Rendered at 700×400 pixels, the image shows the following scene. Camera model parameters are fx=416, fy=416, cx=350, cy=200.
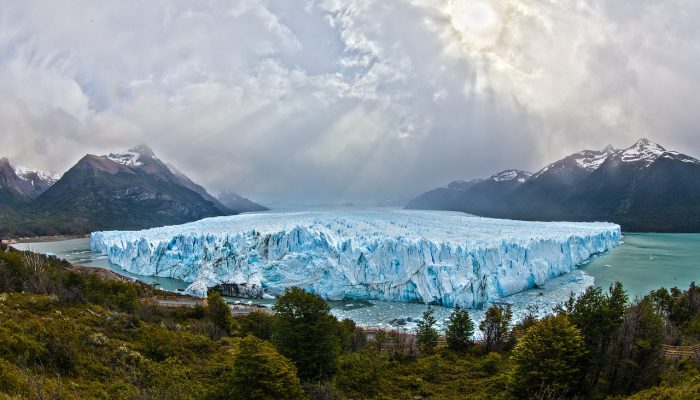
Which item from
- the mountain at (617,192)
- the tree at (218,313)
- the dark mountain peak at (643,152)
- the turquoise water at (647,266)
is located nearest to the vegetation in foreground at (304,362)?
the tree at (218,313)

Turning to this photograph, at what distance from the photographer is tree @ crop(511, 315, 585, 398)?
10867mm

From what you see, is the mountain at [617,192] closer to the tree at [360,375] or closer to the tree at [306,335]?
the tree at [360,375]

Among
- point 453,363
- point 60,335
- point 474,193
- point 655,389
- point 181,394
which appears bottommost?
point 453,363

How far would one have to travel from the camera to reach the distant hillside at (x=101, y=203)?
378ft

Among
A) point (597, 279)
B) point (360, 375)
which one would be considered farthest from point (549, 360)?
point (597, 279)

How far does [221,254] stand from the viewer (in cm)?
4028

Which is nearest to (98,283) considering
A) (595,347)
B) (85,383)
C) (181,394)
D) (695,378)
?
(85,383)

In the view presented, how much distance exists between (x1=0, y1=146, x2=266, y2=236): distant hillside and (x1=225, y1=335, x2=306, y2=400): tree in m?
116

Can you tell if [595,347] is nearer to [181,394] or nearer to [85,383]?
[181,394]

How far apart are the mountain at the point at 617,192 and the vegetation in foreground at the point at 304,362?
98827mm

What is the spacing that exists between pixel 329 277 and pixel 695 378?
28318mm

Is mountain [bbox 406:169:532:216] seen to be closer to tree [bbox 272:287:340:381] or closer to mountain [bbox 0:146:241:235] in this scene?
mountain [bbox 0:146:241:235]

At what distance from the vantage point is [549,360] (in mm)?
10805

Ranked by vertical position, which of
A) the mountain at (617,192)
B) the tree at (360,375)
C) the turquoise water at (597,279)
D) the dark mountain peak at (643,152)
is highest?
the dark mountain peak at (643,152)
